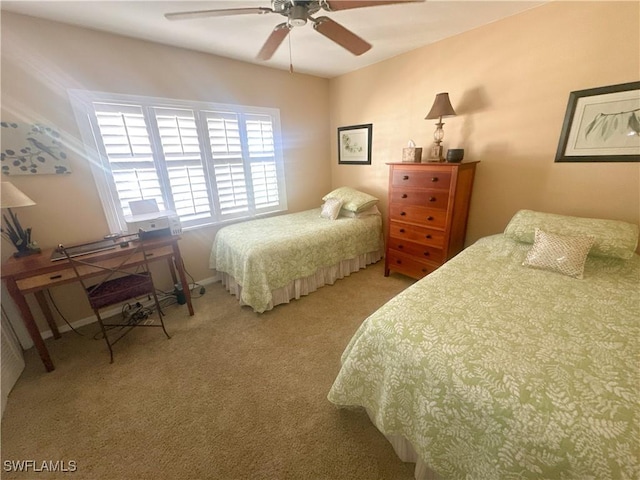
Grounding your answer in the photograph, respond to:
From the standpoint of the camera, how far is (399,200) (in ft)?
8.46

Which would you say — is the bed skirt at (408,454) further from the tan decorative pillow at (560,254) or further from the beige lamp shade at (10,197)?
the beige lamp shade at (10,197)

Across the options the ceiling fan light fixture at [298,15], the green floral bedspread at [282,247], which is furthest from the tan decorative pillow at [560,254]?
the ceiling fan light fixture at [298,15]

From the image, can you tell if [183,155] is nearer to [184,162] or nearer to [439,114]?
[184,162]

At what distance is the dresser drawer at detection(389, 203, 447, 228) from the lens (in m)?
2.30

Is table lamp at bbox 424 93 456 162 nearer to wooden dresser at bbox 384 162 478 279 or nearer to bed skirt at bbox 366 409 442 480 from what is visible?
wooden dresser at bbox 384 162 478 279

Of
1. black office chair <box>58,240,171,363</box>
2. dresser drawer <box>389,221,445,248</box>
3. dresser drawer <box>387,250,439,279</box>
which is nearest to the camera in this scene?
black office chair <box>58,240,171,363</box>

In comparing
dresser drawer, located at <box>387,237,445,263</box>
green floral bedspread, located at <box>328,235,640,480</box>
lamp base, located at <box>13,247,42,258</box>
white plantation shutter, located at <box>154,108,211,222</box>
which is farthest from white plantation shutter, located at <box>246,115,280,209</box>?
green floral bedspread, located at <box>328,235,640,480</box>

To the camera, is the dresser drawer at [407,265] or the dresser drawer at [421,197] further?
the dresser drawer at [407,265]

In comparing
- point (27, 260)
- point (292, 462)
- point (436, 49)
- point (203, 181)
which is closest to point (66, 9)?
point (203, 181)

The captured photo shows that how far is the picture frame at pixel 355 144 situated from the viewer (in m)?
3.28

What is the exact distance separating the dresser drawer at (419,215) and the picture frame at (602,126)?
3.22 feet

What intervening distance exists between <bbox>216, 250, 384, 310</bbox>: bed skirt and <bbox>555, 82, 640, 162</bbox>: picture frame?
2.07m

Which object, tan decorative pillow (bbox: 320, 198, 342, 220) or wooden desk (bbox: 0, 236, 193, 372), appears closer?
wooden desk (bbox: 0, 236, 193, 372)

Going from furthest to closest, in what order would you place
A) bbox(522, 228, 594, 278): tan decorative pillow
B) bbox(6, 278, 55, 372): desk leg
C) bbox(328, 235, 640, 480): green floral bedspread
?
bbox(6, 278, 55, 372): desk leg → bbox(522, 228, 594, 278): tan decorative pillow → bbox(328, 235, 640, 480): green floral bedspread
